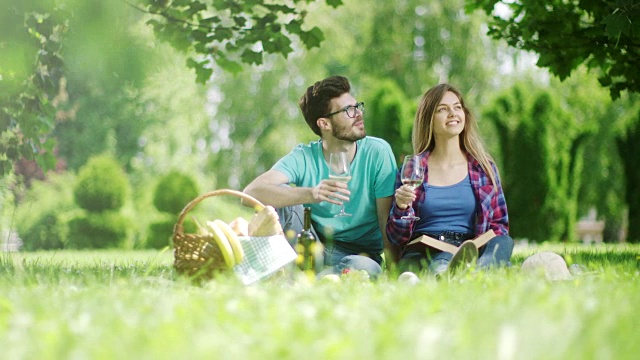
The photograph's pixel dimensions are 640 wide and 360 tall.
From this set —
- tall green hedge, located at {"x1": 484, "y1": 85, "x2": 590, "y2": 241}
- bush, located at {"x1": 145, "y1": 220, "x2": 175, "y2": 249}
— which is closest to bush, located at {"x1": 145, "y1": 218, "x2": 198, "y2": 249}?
bush, located at {"x1": 145, "y1": 220, "x2": 175, "y2": 249}

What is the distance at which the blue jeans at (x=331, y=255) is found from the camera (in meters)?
5.01

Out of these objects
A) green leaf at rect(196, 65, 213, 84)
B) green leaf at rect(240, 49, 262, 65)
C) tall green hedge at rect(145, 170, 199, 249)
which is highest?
green leaf at rect(240, 49, 262, 65)

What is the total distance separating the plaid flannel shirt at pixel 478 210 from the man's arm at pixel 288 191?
37 centimetres

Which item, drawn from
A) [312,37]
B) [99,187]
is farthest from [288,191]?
[99,187]

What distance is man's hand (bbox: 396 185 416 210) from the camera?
15.7ft

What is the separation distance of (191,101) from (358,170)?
20184 mm

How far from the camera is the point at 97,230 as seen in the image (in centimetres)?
1415

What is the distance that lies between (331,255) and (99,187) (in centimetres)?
956

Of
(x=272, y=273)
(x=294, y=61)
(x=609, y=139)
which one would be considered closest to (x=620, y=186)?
(x=609, y=139)

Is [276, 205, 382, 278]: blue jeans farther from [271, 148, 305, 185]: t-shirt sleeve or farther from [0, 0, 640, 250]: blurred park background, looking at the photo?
[0, 0, 640, 250]: blurred park background

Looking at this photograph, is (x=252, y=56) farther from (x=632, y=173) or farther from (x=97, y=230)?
(x=632, y=173)

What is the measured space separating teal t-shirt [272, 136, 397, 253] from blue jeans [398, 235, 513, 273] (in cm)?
39

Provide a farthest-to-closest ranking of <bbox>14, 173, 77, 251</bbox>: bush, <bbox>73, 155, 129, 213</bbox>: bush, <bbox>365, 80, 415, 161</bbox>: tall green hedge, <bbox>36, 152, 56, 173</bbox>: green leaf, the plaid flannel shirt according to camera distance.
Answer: <bbox>14, 173, 77, 251</bbox>: bush, <bbox>73, 155, 129, 213</bbox>: bush, <bbox>365, 80, 415, 161</bbox>: tall green hedge, <bbox>36, 152, 56, 173</bbox>: green leaf, the plaid flannel shirt

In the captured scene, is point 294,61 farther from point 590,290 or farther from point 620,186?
point 590,290
